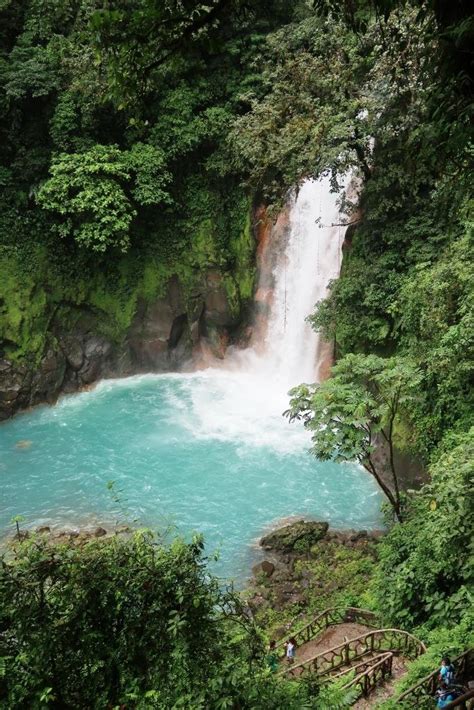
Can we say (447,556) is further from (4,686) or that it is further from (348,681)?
(4,686)

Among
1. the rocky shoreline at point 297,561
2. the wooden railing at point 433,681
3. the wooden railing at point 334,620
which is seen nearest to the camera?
the wooden railing at point 433,681

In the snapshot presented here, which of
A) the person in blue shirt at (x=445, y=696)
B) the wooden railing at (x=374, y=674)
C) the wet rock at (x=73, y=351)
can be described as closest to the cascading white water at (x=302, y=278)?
the wet rock at (x=73, y=351)

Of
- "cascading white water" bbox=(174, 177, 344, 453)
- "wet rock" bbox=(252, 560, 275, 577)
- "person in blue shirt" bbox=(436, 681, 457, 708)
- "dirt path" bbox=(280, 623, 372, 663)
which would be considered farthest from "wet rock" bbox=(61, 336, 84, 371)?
"person in blue shirt" bbox=(436, 681, 457, 708)

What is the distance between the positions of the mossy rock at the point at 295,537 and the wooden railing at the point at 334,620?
211cm

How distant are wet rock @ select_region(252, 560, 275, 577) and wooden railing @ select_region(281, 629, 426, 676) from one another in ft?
9.32

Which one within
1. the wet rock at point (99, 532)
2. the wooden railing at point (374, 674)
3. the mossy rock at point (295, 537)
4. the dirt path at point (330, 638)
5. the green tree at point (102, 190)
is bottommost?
the wet rock at point (99, 532)

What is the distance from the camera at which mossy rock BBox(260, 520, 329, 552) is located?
1223 cm

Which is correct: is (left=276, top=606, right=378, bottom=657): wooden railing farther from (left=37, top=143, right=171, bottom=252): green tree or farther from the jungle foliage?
(left=37, top=143, right=171, bottom=252): green tree

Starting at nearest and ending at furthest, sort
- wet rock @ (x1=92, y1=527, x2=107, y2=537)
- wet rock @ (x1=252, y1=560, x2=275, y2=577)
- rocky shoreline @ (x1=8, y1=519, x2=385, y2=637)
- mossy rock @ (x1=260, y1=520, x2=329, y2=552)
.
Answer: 1. rocky shoreline @ (x1=8, y1=519, x2=385, y2=637)
2. wet rock @ (x1=252, y1=560, x2=275, y2=577)
3. mossy rock @ (x1=260, y1=520, x2=329, y2=552)
4. wet rock @ (x1=92, y1=527, x2=107, y2=537)

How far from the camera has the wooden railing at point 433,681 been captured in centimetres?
651

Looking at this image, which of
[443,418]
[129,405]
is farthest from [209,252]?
[443,418]

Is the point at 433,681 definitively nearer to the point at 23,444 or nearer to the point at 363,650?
the point at 363,650

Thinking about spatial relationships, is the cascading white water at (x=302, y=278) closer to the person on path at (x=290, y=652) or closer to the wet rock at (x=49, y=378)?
the wet rock at (x=49, y=378)

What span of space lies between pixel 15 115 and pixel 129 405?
9.09 metres
